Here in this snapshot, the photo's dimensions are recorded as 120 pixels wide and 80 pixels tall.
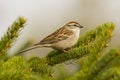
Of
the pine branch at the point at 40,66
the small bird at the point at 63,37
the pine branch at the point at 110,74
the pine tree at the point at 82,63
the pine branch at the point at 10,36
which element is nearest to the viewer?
the pine branch at the point at 110,74

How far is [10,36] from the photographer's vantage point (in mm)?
3020

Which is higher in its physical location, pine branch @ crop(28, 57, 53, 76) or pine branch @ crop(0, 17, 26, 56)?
pine branch @ crop(0, 17, 26, 56)

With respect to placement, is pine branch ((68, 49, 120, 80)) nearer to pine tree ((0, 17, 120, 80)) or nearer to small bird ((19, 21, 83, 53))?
pine tree ((0, 17, 120, 80))

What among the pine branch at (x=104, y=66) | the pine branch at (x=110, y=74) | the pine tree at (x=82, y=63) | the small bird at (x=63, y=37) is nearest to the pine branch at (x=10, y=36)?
the pine tree at (x=82, y=63)

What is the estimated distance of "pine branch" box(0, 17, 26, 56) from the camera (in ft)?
9.85

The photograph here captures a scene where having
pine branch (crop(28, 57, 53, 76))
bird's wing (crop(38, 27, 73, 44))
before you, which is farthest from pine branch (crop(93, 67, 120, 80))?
bird's wing (crop(38, 27, 73, 44))

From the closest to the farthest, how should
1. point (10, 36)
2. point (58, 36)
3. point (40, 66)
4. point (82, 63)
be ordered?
point (82, 63) < point (10, 36) < point (40, 66) < point (58, 36)

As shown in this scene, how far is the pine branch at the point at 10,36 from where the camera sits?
3.00 m

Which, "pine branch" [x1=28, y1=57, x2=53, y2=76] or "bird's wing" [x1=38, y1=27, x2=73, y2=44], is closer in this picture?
"pine branch" [x1=28, y1=57, x2=53, y2=76]

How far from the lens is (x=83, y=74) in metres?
2.25

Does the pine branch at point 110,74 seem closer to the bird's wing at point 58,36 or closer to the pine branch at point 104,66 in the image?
the pine branch at point 104,66

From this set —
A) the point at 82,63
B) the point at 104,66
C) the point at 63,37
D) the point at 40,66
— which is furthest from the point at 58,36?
the point at 104,66

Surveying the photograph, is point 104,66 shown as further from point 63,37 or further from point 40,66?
point 63,37

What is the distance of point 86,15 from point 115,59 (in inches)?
225
